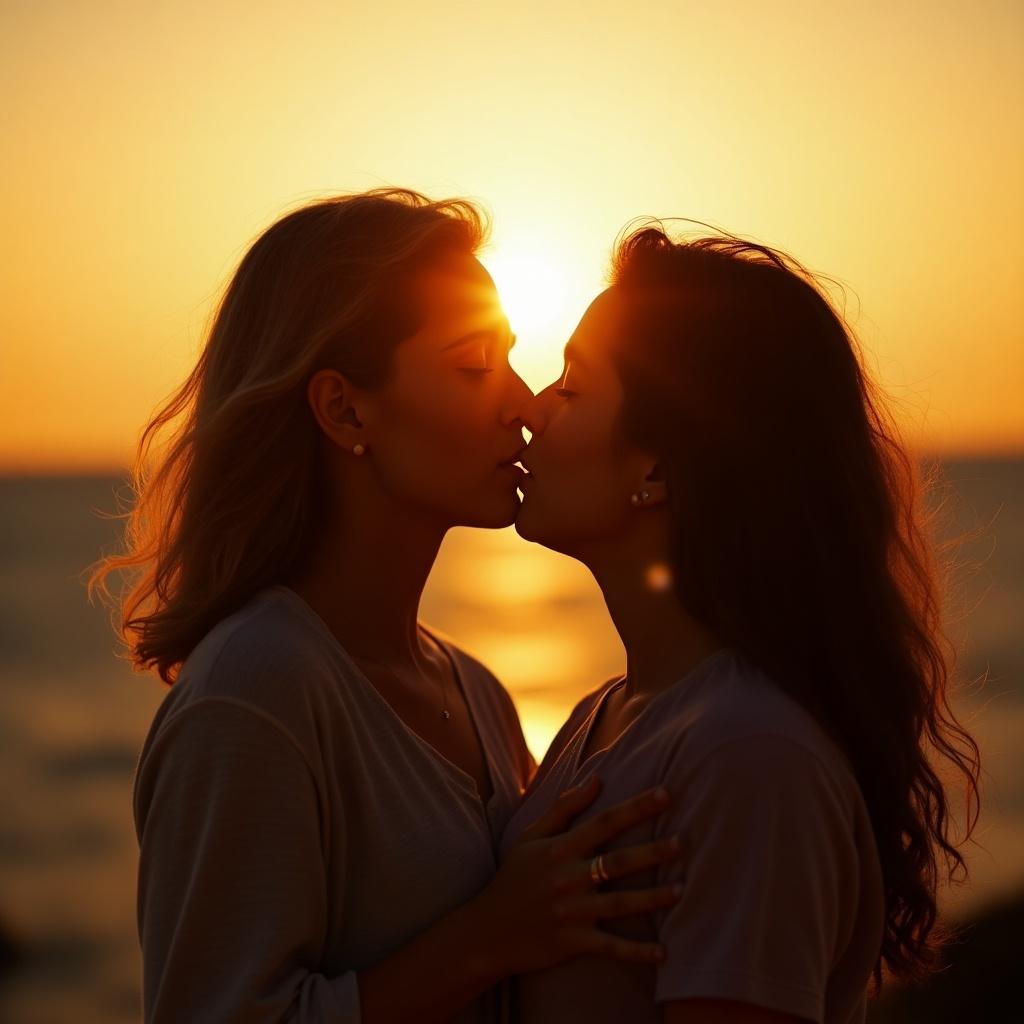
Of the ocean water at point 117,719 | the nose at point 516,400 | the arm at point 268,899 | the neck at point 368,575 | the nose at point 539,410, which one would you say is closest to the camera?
the arm at point 268,899

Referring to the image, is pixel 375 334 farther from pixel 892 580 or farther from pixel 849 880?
pixel 849 880

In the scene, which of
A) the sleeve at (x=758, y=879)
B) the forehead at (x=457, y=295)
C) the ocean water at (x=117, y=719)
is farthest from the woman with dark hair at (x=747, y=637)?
the ocean water at (x=117, y=719)

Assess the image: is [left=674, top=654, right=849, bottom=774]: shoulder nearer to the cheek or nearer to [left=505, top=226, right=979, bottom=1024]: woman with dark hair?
[left=505, top=226, right=979, bottom=1024]: woman with dark hair

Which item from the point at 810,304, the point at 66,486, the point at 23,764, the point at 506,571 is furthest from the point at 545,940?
the point at 66,486

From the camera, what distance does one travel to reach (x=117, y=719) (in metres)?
28.2

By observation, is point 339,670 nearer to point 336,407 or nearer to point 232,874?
point 232,874

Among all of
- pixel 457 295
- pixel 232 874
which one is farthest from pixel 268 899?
pixel 457 295

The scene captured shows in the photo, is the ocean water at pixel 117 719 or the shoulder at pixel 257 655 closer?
the shoulder at pixel 257 655

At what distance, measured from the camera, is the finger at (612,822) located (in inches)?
106

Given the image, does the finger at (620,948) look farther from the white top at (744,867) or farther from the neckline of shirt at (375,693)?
the neckline of shirt at (375,693)

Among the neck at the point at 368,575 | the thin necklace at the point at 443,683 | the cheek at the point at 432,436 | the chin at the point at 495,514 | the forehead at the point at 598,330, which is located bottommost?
the thin necklace at the point at 443,683

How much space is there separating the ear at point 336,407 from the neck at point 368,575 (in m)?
0.18

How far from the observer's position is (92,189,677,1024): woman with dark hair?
2871mm

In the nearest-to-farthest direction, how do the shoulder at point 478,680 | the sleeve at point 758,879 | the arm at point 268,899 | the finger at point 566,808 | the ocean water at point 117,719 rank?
the sleeve at point 758,879, the arm at point 268,899, the finger at point 566,808, the shoulder at point 478,680, the ocean water at point 117,719
